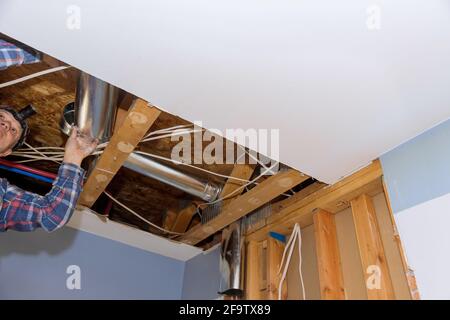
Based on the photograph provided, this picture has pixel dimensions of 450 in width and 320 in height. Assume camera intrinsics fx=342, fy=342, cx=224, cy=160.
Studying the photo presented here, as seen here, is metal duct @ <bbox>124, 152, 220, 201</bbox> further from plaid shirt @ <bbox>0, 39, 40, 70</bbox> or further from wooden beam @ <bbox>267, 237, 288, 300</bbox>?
plaid shirt @ <bbox>0, 39, 40, 70</bbox>

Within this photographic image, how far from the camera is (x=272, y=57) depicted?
39.7 inches

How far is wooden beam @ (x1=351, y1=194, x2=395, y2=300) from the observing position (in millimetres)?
1216

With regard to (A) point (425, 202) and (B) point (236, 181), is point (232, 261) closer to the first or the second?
(B) point (236, 181)

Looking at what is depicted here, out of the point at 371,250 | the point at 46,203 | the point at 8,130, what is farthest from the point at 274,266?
the point at 8,130

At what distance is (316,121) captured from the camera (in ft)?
3.99

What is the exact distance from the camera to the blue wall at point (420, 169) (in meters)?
1.12

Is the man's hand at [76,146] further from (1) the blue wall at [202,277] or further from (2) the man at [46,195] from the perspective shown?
(1) the blue wall at [202,277]

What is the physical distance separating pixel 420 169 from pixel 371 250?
13.7 inches

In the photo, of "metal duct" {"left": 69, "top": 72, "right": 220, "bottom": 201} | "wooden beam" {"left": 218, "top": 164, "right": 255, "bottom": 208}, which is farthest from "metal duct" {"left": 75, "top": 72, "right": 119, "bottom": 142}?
"wooden beam" {"left": 218, "top": 164, "right": 255, "bottom": 208}

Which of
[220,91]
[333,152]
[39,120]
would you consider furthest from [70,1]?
[333,152]

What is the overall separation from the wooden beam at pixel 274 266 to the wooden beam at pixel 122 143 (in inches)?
33.9

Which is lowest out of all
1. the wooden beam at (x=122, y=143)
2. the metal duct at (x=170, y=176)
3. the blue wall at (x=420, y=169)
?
the blue wall at (x=420, y=169)

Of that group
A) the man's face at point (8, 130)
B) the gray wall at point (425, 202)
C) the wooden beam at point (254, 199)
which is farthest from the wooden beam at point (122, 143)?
the gray wall at point (425, 202)
